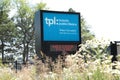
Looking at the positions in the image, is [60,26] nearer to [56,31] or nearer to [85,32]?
[56,31]

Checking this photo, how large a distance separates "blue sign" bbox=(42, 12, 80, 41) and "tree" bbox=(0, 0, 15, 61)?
3311 centimetres

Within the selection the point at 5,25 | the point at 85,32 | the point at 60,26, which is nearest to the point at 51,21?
the point at 60,26

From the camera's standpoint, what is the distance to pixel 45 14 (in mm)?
10539

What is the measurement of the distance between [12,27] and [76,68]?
39909mm

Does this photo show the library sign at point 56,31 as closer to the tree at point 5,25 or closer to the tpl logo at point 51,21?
the tpl logo at point 51,21

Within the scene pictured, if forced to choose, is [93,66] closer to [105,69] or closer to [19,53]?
[105,69]

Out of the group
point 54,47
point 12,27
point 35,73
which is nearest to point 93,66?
point 35,73

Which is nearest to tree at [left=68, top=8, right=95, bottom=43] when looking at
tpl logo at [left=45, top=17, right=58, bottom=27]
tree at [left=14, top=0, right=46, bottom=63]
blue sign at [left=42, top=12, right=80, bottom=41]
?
tree at [left=14, top=0, right=46, bottom=63]

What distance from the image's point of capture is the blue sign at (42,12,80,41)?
34.6 ft

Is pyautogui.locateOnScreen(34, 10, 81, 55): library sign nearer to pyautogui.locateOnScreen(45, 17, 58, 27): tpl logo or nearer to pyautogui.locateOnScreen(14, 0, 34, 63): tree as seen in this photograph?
pyautogui.locateOnScreen(45, 17, 58, 27): tpl logo

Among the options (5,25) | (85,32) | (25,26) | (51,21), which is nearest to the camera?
(51,21)

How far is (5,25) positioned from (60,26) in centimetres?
3373

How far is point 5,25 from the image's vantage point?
43906mm

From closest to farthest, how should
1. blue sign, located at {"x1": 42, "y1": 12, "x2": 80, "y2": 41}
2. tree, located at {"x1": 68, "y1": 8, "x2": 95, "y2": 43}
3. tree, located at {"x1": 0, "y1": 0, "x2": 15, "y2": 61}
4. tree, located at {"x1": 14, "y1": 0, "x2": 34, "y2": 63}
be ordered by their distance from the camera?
blue sign, located at {"x1": 42, "y1": 12, "x2": 80, "y2": 41} < tree, located at {"x1": 0, "y1": 0, "x2": 15, "y2": 61} < tree, located at {"x1": 14, "y1": 0, "x2": 34, "y2": 63} < tree, located at {"x1": 68, "y1": 8, "x2": 95, "y2": 43}
